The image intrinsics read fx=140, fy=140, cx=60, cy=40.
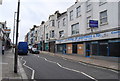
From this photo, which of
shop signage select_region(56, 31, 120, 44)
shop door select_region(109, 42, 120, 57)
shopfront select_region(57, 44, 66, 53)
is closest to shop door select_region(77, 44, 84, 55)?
shop signage select_region(56, 31, 120, 44)

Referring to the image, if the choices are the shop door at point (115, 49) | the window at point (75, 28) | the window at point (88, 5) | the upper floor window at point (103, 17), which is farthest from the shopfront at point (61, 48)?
the shop door at point (115, 49)

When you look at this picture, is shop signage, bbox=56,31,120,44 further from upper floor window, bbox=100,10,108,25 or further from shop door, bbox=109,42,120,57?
upper floor window, bbox=100,10,108,25

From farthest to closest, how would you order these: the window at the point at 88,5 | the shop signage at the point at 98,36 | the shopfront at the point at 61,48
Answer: the shopfront at the point at 61,48, the window at the point at 88,5, the shop signage at the point at 98,36

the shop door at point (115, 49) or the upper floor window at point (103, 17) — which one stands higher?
the upper floor window at point (103, 17)

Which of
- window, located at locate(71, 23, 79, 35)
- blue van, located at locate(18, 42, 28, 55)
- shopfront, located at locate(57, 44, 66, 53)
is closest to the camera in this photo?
window, located at locate(71, 23, 79, 35)

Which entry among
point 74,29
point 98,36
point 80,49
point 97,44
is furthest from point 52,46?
point 98,36

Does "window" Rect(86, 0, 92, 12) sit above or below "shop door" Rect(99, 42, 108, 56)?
above

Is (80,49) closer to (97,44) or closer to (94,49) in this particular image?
(94,49)

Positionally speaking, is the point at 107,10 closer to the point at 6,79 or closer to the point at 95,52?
the point at 95,52

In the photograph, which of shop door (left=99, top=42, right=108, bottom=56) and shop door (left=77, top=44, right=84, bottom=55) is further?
shop door (left=77, top=44, right=84, bottom=55)

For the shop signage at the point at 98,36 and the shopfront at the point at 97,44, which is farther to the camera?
the shopfront at the point at 97,44

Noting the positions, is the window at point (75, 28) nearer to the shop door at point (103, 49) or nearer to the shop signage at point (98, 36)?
the shop signage at point (98, 36)

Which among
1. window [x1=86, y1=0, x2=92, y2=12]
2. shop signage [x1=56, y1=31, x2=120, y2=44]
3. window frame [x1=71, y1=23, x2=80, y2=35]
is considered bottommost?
shop signage [x1=56, y1=31, x2=120, y2=44]

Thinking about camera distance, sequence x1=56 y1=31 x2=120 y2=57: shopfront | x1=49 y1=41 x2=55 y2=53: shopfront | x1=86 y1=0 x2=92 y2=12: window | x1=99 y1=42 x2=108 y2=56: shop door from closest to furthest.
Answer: x1=56 y1=31 x2=120 y2=57: shopfront, x1=99 y1=42 x2=108 y2=56: shop door, x1=86 y1=0 x2=92 y2=12: window, x1=49 y1=41 x2=55 y2=53: shopfront
